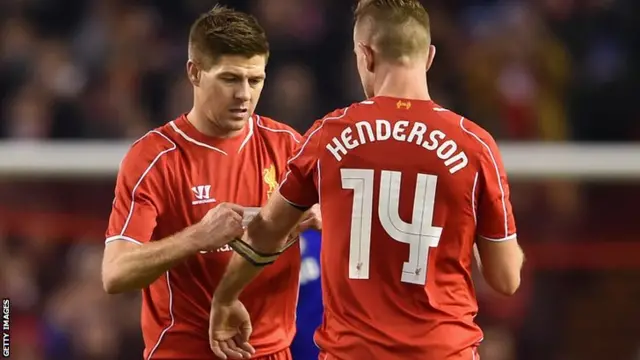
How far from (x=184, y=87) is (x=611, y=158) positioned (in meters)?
2.59

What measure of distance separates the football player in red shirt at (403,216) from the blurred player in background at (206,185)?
37 centimetres

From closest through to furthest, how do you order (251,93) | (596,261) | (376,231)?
(376,231)
(251,93)
(596,261)

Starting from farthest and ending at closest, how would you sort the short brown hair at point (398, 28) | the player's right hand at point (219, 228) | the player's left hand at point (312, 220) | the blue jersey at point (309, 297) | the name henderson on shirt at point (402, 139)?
the blue jersey at point (309, 297) < the player's left hand at point (312, 220) < the player's right hand at point (219, 228) < the short brown hair at point (398, 28) < the name henderson on shirt at point (402, 139)

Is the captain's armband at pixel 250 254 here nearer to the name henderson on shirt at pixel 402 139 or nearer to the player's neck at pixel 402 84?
the name henderson on shirt at pixel 402 139

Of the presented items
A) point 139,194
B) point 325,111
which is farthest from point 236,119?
point 325,111

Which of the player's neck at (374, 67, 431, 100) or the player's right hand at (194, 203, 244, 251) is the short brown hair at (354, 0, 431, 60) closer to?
the player's neck at (374, 67, 431, 100)

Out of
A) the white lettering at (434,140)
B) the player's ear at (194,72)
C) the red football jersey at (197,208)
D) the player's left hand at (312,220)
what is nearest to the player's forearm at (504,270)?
the white lettering at (434,140)

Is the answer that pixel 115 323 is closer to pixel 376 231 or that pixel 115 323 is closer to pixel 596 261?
pixel 596 261

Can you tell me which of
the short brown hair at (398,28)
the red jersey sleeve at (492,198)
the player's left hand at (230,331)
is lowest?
the player's left hand at (230,331)

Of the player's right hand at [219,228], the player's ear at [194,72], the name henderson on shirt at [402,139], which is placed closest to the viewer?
the name henderson on shirt at [402,139]

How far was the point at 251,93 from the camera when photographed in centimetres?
372

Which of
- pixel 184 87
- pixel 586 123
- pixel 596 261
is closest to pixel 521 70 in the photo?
pixel 586 123

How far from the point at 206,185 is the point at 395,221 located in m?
0.78

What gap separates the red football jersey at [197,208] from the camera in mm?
3688
